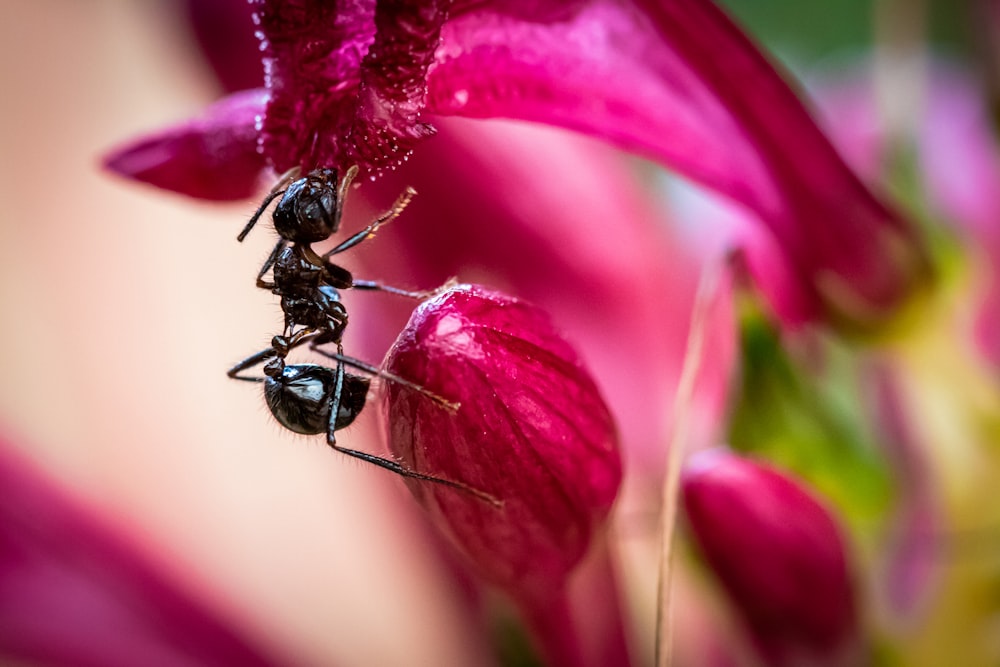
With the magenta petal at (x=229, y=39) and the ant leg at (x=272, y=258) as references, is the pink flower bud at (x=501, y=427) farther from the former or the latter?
the magenta petal at (x=229, y=39)

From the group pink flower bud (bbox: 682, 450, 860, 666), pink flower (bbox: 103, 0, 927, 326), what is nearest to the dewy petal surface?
pink flower (bbox: 103, 0, 927, 326)

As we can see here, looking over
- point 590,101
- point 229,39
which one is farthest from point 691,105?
point 229,39

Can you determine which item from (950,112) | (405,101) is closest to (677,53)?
(405,101)

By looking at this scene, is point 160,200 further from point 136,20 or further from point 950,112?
point 950,112

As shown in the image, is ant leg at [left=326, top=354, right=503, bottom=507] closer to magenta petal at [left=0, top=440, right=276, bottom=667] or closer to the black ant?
the black ant

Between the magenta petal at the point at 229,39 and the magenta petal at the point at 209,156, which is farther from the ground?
the magenta petal at the point at 229,39

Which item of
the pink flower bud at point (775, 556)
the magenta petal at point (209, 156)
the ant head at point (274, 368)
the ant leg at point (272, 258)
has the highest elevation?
the magenta petal at point (209, 156)

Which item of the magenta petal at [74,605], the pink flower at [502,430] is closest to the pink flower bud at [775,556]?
the pink flower at [502,430]
